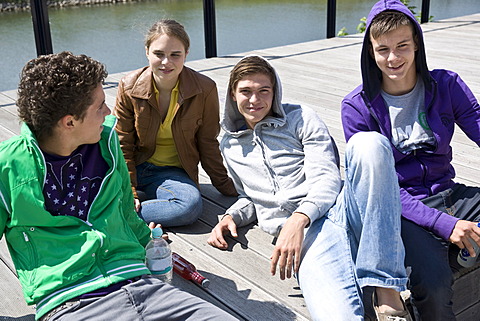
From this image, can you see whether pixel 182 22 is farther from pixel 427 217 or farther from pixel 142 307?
pixel 142 307

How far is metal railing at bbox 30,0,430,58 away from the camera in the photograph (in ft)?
13.9

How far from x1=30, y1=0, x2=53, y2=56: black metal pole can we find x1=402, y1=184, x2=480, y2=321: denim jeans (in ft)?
10.9

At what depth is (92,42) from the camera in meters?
7.92

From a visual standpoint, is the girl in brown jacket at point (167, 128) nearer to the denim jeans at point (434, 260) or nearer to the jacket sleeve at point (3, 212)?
the jacket sleeve at point (3, 212)

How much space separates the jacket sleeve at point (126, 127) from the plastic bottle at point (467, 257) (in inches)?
47.9

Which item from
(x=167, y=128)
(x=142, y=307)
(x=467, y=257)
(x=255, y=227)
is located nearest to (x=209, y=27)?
(x=167, y=128)

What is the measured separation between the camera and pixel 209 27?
17.1ft

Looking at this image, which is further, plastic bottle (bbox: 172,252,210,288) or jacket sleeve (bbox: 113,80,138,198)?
jacket sleeve (bbox: 113,80,138,198)

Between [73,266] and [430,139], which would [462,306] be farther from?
[73,266]

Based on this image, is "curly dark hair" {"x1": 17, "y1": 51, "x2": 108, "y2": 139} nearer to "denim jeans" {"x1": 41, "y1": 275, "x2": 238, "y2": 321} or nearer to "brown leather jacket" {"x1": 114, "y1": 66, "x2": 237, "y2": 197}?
"denim jeans" {"x1": 41, "y1": 275, "x2": 238, "y2": 321}

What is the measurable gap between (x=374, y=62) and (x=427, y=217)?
573 mm

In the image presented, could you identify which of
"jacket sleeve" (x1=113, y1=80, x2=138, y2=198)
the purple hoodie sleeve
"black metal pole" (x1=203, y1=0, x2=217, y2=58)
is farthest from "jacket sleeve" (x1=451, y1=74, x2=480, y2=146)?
"black metal pole" (x1=203, y1=0, x2=217, y2=58)

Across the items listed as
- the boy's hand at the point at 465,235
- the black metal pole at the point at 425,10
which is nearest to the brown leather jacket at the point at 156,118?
the boy's hand at the point at 465,235

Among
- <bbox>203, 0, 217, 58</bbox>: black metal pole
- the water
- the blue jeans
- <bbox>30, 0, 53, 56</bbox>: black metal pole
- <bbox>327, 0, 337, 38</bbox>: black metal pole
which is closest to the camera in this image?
the blue jeans
